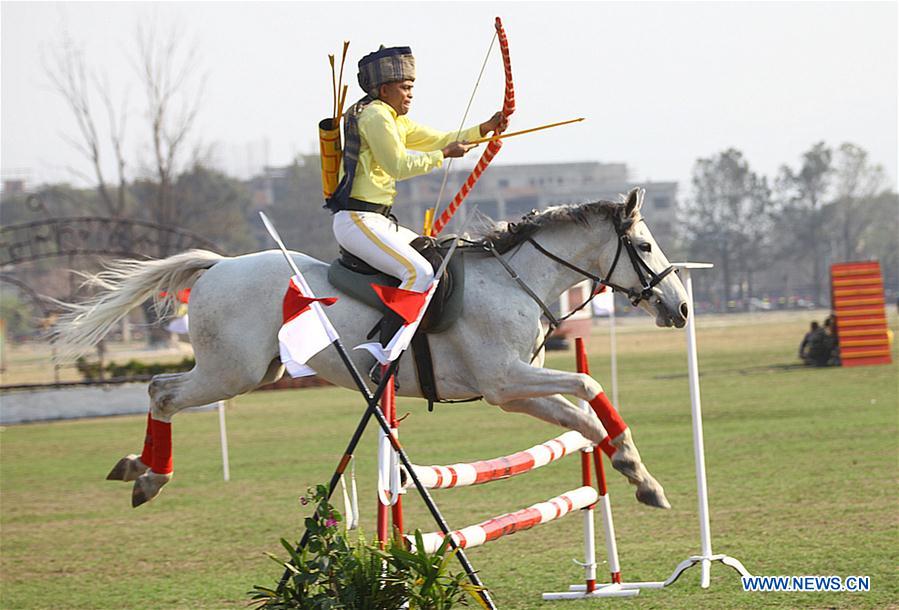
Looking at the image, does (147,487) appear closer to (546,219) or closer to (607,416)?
(607,416)

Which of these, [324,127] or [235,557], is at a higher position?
[324,127]

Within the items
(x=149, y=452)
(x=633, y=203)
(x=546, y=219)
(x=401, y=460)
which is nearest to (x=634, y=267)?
(x=633, y=203)

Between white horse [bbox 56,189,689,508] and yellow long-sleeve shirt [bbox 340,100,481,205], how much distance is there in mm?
557

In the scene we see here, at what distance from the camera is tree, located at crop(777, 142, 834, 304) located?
94.0 m

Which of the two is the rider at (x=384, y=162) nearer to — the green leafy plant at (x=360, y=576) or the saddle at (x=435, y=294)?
the saddle at (x=435, y=294)

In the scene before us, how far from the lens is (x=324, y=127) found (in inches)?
249

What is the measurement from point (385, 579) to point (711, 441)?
10.5 meters

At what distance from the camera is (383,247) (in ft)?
20.7

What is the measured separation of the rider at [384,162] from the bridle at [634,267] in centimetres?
80

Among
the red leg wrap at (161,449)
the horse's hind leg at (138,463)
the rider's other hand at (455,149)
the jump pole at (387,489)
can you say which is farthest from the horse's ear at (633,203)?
the red leg wrap at (161,449)

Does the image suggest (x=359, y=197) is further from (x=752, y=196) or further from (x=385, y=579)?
(x=752, y=196)

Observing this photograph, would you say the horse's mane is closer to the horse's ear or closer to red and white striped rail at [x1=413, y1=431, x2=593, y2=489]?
the horse's ear

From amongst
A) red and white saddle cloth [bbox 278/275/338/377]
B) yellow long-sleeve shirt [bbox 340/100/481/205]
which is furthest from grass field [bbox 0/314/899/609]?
yellow long-sleeve shirt [bbox 340/100/481/205]

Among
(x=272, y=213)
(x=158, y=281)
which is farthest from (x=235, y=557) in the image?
(x=272, y=213)
